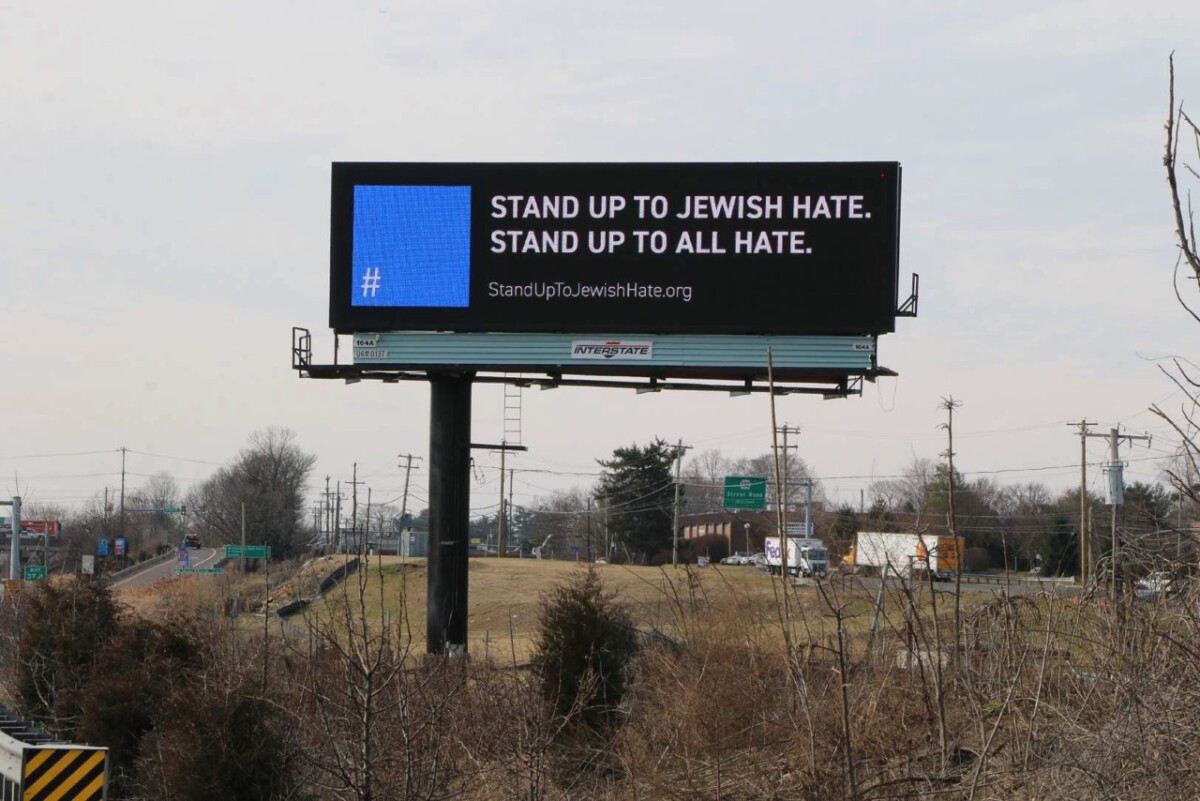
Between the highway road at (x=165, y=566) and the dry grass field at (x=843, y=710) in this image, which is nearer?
the dry grass field at (x=843, y=710)

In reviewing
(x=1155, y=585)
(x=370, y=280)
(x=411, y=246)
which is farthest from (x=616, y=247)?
(x=1155, y=585)

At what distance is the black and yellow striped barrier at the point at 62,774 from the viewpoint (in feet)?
28.3

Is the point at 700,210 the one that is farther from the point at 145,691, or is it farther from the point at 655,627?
the point at 145,691

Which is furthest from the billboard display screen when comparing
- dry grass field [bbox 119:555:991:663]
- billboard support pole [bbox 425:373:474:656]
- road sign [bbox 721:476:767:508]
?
road sign [bbox 721:476:767:508]

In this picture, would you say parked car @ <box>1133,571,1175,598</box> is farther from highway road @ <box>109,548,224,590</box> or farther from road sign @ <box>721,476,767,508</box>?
highway road @ <box>109,548,224,590</box>

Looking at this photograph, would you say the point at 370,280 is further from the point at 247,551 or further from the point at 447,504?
the point at 247,551

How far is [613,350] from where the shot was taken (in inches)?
855

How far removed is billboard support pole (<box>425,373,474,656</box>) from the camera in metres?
21.8

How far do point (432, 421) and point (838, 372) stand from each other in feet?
21.7

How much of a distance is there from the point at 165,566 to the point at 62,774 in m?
86.8

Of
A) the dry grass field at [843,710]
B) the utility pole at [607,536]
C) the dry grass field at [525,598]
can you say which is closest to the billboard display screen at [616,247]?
the dry grass field at [525,598]

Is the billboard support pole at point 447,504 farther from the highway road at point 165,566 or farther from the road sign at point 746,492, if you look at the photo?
the highway road at point 165,566

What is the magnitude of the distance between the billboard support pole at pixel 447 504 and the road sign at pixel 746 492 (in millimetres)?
28490

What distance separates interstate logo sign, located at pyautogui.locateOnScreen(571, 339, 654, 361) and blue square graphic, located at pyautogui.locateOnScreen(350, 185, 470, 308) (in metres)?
2.05
